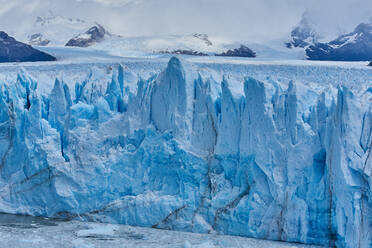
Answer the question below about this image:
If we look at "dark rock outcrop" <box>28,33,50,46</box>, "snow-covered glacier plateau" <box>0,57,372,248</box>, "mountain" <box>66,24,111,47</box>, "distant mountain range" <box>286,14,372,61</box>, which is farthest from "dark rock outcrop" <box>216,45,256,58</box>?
"snow-covered glacier plateau" <box>0,57,372,248</box>

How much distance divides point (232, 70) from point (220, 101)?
195 inches

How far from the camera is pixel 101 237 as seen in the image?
6.53 meters

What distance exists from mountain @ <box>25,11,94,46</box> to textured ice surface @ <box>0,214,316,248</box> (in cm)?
2210

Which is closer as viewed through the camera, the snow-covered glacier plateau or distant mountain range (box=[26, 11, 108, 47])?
the snow-covered glacier plateau

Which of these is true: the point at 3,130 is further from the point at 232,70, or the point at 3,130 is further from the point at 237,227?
the point at 232,70

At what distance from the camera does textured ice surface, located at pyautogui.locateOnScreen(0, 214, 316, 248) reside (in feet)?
20.5

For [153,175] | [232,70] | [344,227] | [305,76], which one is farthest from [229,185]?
[232,70]

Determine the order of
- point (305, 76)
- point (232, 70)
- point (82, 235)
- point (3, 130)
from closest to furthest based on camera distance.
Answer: point (82, 235) → point (3, 130) → point (305, 76) → point (232, 70)

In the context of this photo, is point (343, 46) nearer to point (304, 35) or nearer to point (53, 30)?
point (304, 35)

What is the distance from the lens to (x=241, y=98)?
711 centimetres

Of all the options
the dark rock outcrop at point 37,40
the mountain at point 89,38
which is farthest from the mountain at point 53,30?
the mountain at point 89,38

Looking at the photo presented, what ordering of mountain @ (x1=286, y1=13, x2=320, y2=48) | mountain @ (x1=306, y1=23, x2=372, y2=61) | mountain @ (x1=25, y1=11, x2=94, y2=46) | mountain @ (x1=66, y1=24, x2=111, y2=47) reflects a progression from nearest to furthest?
mountain @ (x1=306, y1=23, x2=372, y2=61) → mountain @ (x1=286, y1=13, x2=320, y2=48) → mountain @ (x1=66, y1=24, x2=111, y2=47) → mountain @ (x1=25, y1=11, x2=94, y2=46)

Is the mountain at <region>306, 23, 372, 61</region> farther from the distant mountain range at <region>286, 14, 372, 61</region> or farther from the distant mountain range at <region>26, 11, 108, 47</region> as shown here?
the distant mountain range at <region>26, 11, 108, 47</region>

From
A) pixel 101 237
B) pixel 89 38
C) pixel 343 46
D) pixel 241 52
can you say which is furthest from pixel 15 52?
pixel 101 237
